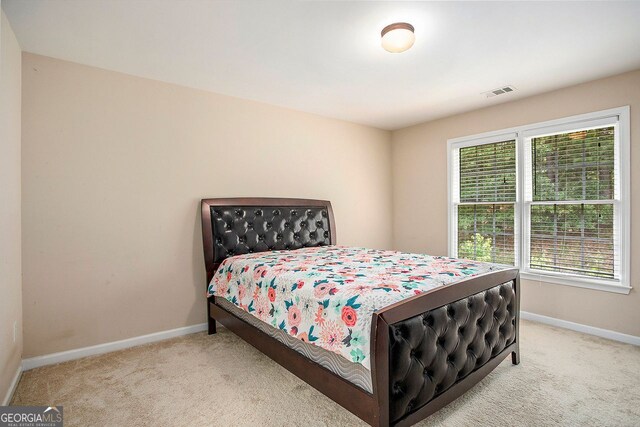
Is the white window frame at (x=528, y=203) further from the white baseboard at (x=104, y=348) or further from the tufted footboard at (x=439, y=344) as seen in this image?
the white baseboard at (x=104, y=348)

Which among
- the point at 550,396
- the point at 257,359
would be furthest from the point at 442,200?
the point at 257,359

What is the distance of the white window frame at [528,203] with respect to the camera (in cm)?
294

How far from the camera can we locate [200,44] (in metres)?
2.40

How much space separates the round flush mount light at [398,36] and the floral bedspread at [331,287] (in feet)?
5.07

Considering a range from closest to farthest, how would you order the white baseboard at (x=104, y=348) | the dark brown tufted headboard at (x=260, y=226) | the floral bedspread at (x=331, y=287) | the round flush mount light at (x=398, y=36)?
the floral bedspread at (x=331, y=287) < the round flush mount light at (x=398, y=36) < the white baseboard at (x=104, y=348) < the dark brown tufted headboard at (x=260, y=226)

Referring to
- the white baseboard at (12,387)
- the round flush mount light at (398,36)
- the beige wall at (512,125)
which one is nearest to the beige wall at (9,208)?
the white baseboard at (12,387)

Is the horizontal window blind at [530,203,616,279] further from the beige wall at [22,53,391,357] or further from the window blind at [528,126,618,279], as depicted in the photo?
the beige wall at [22,53,391,357]

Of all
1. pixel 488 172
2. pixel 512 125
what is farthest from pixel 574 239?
pixel 512 125

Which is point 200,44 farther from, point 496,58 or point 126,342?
point 126,342

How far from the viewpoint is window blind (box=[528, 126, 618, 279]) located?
308 cm

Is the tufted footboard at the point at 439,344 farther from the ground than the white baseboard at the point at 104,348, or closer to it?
farther from the ground

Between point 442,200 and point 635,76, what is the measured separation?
7.12 ft

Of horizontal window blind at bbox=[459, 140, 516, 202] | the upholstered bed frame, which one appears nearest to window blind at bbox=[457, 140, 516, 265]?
horizontal window blind at bbox=[459, 140, 516, 202]

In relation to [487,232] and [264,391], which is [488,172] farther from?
[264,391]
